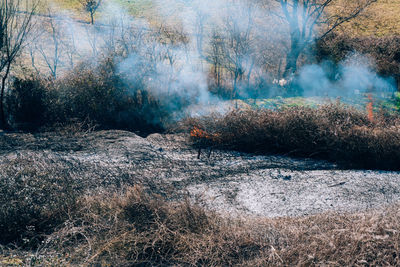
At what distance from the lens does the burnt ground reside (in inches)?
228

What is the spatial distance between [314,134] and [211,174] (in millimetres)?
3016

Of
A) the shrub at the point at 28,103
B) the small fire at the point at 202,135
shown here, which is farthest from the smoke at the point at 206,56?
the shrub at the point at 28,103

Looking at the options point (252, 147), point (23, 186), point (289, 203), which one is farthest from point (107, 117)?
point (289, 203)

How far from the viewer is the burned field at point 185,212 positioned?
4086 millimetres

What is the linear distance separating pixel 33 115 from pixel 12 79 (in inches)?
53.7

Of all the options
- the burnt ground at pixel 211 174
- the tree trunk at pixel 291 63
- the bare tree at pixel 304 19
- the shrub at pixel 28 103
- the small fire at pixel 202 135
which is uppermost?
the bare tree at pixel 304 19

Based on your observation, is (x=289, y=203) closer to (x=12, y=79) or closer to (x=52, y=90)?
(x=52, y=90)

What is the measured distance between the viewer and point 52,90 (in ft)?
31.8

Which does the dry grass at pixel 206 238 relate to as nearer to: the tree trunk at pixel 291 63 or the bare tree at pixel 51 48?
the tree trunk at pixel 291 63

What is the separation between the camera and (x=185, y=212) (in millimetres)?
4688

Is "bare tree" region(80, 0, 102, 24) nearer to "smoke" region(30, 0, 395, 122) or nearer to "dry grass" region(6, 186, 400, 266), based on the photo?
"smoke" region(30, 0, 395, 122)

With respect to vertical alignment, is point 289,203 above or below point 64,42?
below

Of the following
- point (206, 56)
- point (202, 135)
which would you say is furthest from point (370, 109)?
point (206, 56)

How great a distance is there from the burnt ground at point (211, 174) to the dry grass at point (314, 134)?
16.0 inches
